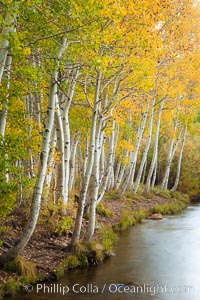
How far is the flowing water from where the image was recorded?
26.8 ft

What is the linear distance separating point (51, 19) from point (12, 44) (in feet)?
7.10

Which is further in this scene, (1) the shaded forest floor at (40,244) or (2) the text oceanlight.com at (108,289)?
(1) the shaded forest floor at (40,244)

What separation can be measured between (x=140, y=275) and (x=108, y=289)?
1.35 metres

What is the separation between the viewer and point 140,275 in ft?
31.3

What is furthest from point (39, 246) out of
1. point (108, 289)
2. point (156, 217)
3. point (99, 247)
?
point (156, 217)

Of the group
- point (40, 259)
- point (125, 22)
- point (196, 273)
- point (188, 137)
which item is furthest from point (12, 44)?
point (188, 137)

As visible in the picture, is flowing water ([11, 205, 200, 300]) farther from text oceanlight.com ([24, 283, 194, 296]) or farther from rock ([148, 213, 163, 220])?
rock ([148, 213, 163, 220])

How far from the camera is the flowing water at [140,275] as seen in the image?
8164 millimetres

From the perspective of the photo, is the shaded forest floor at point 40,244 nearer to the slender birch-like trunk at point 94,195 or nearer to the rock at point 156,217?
the slender birch-like trunk at point 94,195

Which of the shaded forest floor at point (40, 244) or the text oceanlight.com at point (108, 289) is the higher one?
the shaded forest floor at point (40, 244)

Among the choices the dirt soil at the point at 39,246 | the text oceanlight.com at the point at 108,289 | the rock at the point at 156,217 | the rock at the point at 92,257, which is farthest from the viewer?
the rock at the point at 156,217

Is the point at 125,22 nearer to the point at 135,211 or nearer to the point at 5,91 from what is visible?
the point at 5,91

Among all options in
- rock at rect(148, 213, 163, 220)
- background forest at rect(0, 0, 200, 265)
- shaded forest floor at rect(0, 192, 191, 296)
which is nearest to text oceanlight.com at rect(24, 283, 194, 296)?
shaded forest floor at rect(0, 192, 191, 296)

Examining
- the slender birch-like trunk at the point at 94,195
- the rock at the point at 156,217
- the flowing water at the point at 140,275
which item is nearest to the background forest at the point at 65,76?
the slender birch-like trunk at the point at 94,195
